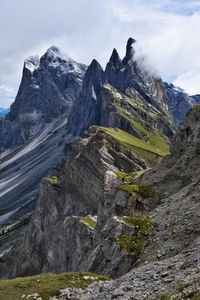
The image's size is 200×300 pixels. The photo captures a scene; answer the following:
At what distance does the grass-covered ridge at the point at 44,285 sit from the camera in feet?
98.9

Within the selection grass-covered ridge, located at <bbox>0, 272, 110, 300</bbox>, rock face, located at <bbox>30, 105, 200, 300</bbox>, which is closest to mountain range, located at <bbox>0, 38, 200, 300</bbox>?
rock face, located at <bbox>30, 105, 200, 300</bbox>

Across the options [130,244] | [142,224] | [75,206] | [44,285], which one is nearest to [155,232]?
[142,224]

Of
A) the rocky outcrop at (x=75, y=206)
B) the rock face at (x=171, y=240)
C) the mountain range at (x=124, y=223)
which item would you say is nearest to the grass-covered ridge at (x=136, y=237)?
the mountain range at (x=124, y=223)

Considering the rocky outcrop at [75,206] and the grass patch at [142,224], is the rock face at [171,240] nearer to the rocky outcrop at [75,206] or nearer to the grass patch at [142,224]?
the grass patch at [142,224]

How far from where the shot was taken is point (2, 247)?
145m

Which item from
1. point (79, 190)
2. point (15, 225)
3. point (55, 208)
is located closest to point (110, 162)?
point (79, 190)

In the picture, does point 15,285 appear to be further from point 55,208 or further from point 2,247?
point 2,247

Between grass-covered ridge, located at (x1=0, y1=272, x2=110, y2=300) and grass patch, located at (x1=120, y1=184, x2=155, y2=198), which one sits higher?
grass patch, located at (x1=120, y1=184, x2=155, y2=198)

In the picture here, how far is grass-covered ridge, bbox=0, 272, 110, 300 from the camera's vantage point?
30.1 m

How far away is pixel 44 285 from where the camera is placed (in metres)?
32.1

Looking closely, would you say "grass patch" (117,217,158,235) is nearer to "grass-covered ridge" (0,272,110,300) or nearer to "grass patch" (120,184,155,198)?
"grass-covered ridge" (0,272,110,300)

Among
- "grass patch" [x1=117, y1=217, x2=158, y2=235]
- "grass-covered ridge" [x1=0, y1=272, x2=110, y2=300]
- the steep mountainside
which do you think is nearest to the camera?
the steep mountainside

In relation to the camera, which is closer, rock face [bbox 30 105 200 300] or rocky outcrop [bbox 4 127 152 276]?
rock face [bbox 30 105 200 300]

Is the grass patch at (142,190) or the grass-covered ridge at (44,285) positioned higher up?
the grass patch at (142,190)
